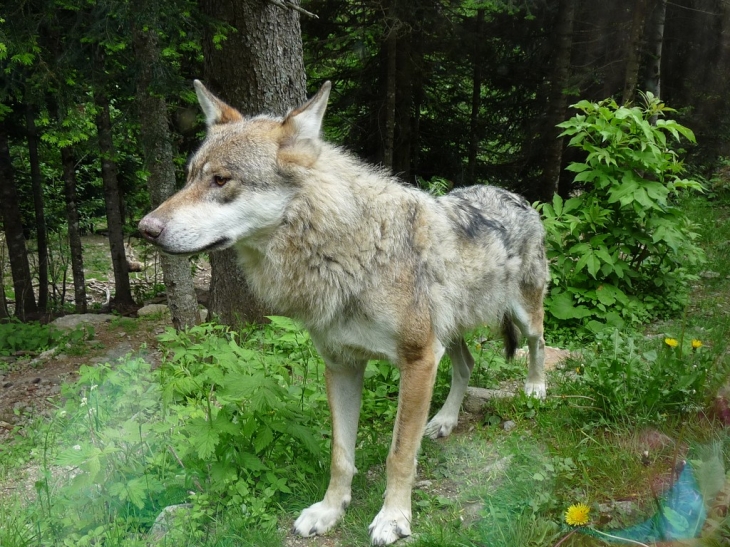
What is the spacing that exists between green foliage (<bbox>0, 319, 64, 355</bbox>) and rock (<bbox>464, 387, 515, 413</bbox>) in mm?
6951

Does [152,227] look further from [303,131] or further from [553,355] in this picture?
[553,355]

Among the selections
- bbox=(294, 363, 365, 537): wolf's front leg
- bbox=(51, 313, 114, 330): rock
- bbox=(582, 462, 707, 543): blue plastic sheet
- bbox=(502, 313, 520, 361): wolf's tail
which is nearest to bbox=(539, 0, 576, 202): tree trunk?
bbox=(502, 313, 520, 361): wolf's tail

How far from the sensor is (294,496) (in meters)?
3.88

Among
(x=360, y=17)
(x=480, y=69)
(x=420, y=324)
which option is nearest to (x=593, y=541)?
(x=420, y=324)

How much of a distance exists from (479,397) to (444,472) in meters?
1.13

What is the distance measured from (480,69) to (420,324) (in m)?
12.0

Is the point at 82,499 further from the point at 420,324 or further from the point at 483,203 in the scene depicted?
the point at 483,203

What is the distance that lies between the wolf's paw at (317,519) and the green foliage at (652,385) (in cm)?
173

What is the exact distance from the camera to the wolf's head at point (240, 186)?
3.17 metres

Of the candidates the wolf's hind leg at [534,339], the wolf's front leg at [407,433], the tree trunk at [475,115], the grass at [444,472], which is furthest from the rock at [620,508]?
the tree trunk at [475,115]

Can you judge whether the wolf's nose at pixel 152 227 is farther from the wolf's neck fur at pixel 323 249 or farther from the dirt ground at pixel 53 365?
the dirt ground at pixel 53 365

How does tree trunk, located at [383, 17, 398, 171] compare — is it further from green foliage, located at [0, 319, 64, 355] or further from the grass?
the grass

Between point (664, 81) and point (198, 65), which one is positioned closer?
point (198, 65)

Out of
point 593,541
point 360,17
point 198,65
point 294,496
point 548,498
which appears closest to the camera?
point 593,541
